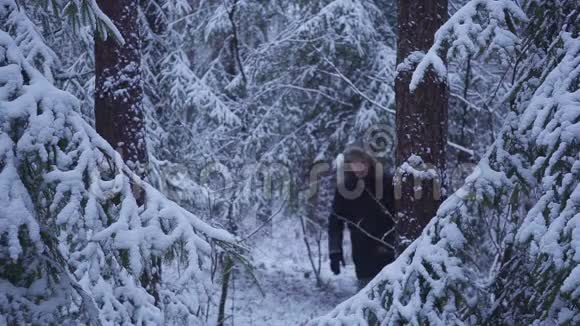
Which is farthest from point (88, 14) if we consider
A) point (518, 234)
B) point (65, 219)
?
point (518, 234)

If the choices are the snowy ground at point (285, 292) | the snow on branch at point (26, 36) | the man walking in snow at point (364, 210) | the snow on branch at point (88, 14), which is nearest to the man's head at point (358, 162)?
the man walking in snow at point (364, 210)

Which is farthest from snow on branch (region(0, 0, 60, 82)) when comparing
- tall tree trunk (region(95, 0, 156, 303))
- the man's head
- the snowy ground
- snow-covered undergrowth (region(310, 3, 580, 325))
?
the snowy ground

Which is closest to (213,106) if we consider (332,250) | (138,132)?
(332,250)

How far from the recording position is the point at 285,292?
10.2 m

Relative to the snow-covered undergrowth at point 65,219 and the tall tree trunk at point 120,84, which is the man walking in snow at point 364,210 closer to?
the tall tree trunk at point 120,84

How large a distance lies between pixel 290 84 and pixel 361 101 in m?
1.27

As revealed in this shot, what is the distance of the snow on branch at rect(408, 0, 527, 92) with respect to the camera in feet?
11.0

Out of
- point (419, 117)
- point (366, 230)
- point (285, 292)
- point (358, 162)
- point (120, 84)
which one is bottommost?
point (285, 292)

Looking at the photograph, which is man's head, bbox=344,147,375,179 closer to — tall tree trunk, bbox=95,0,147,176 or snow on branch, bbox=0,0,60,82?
tall tree trunk, bbox=95,0,147,176

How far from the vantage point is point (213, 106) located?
34.5 feet

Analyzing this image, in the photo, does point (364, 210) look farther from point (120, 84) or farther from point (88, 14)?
point (88, 14)

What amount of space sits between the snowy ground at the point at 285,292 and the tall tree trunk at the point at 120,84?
11.5 feet

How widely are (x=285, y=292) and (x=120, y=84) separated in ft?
20.8

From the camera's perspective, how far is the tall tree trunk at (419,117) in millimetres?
4160
